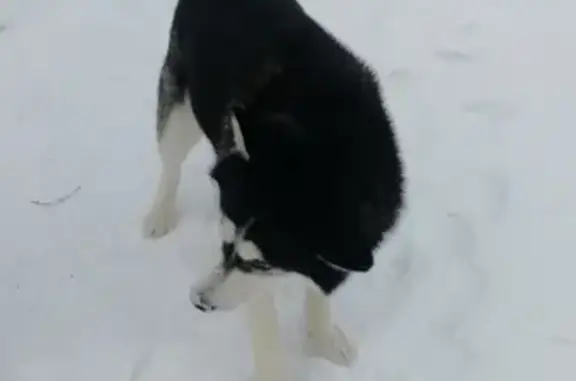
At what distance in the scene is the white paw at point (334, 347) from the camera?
2926mm

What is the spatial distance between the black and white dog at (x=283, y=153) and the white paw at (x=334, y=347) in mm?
61

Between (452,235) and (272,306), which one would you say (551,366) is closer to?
(452,235)

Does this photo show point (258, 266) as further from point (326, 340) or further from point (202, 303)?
point (326, 340)

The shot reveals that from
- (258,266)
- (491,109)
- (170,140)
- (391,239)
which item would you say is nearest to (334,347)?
(391,239)

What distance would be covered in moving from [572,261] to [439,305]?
55 centimetres

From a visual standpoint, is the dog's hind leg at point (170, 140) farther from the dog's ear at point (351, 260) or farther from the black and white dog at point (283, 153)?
the dog's ear at point (351, 260)

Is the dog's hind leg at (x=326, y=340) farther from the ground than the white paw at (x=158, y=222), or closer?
farther from the ground

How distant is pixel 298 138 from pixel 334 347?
0.96 m

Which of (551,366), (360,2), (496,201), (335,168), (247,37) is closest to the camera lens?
(335,168)

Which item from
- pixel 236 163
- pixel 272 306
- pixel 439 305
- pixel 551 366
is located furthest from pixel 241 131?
pixel 551 366

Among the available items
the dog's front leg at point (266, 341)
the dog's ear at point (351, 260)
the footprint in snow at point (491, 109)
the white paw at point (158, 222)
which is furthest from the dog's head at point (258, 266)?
the footprint in snow at point (491, 109)

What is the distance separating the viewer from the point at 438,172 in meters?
3.58

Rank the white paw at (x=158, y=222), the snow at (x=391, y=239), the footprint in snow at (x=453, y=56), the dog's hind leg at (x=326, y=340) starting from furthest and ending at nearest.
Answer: the footprint in snow at (x=453, y=56), the white paw at (x=158, y=222), the snow at (x=391, y=239), the dog's hind leg at (x=326, y=340)

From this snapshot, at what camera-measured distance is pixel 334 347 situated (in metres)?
2.93
